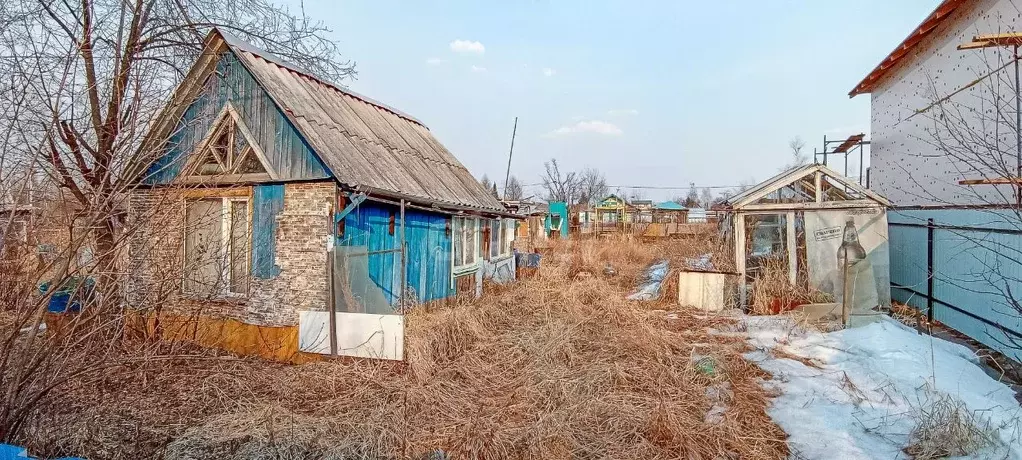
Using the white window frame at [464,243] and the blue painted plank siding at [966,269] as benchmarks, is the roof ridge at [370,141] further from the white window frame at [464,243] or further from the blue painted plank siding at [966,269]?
the blue painted plank siding at [966,269]

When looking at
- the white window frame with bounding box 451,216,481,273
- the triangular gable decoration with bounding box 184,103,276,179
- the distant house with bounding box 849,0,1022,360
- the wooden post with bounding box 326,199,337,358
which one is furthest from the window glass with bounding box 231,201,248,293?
the distant house with bounding box 849,0,1022,360

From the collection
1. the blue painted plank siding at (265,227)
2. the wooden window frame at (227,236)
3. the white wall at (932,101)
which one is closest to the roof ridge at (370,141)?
the blue painted plank siding at (265,227)

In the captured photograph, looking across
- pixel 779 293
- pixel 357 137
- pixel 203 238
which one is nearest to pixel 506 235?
pixel 357 137

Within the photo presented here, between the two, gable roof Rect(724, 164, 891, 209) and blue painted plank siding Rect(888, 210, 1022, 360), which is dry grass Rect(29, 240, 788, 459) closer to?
blue painted plank siding Rect(888, 210, 1022, 360)

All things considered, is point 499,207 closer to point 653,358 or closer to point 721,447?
point 653,358

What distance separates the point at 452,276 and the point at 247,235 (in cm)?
477

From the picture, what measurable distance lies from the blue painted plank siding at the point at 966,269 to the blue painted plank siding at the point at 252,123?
856cm

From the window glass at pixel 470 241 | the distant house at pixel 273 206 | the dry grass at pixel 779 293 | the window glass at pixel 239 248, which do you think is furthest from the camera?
the window glass at pixel 470 241

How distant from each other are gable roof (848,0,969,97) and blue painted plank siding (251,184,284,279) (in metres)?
13.2

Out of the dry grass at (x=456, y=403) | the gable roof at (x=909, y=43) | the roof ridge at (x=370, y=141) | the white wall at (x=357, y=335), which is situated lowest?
the dry grass at (x=456, y=403)

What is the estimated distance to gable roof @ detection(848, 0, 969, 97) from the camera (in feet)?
34.7

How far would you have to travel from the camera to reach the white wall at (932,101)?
8.99 metres

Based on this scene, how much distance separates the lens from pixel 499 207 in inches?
573

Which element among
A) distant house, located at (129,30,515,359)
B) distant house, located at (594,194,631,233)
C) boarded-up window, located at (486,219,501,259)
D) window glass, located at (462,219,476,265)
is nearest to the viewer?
distant house, located at (129,30,515,359)
